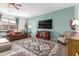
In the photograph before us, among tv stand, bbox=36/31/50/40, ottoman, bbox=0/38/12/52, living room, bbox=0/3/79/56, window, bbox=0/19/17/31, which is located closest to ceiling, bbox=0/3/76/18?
living room, bbox=0/3/79/56

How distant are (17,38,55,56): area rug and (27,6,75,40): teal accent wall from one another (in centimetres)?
13

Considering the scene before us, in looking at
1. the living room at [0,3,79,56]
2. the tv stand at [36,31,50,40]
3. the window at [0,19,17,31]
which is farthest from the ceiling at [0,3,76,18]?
the tv stand at [36,31,50,40]

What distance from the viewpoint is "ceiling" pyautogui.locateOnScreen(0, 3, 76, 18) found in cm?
149

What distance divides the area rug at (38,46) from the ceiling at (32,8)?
49cm

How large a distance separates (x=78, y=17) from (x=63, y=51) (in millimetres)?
616

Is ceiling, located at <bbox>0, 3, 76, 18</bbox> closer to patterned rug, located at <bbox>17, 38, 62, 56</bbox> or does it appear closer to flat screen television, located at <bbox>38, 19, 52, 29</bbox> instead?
flat screen television, located at <bbox>38, 19, 52, 29</bbox>

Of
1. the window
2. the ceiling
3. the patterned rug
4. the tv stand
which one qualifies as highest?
the ceiling

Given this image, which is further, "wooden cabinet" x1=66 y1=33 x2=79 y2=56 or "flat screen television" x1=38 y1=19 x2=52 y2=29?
"flat screen television" x1=38 y1=19 x2=52 y2=29

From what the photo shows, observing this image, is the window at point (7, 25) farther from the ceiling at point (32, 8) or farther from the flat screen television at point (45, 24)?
the flat screen television at point (45, 24)

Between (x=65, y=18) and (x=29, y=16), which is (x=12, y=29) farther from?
(x=65, y=18)

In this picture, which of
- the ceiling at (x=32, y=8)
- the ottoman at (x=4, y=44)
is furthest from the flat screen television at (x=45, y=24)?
the ottoman at (x=4, y=44)

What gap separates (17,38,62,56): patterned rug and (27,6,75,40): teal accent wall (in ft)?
0.43

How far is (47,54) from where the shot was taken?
1498 mm

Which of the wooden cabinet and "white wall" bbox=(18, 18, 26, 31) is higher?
"white wall" bbox=(18, 18, 26, 31)
